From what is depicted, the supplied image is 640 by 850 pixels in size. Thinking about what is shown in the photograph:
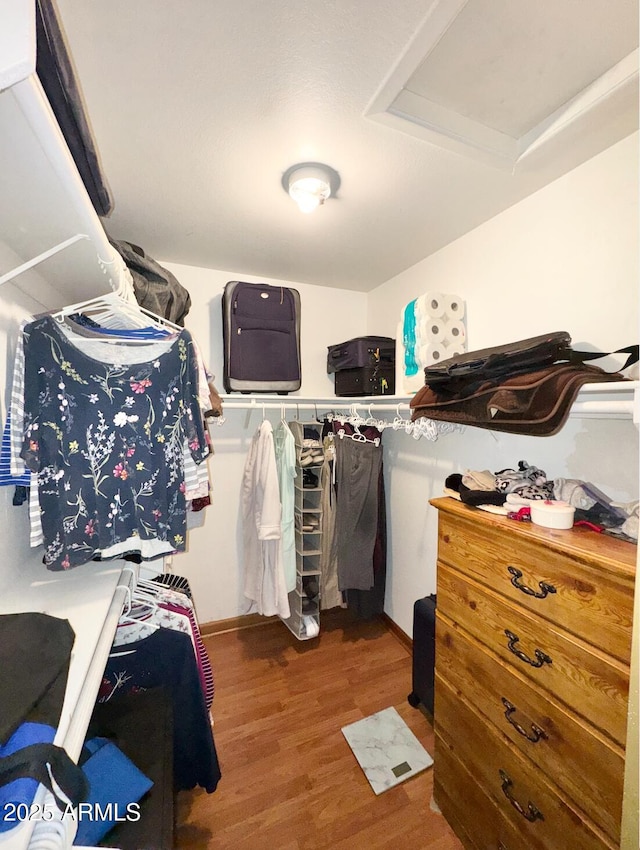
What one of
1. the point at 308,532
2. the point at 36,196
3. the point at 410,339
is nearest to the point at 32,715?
the point at 36,196

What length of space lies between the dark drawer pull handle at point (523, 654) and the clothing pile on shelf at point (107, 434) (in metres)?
1.09

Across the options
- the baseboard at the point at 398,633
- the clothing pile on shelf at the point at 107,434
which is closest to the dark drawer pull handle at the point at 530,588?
the clothing pile on shelf at the point at 107,434

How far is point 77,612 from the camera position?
3.13 ft

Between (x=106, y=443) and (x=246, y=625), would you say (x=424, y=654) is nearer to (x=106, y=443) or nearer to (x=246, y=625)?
(x=246, y=625)

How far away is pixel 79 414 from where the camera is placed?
1116mm

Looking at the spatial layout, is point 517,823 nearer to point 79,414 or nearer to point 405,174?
point 79,414

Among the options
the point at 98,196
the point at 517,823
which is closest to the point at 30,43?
the point at 98,196

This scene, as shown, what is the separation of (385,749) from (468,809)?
1.59 ft

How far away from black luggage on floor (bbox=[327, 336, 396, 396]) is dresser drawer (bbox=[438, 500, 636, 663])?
1171mm

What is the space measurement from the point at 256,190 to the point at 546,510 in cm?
164

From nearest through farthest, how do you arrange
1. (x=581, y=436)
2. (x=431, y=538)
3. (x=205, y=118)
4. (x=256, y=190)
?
(x=205, y=118) → (x=581, y=436) → (x=256, y=190) → (x=431, y=538)

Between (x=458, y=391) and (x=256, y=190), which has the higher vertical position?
(x=256, y=190)

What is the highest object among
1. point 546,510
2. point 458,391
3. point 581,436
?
point 458,391

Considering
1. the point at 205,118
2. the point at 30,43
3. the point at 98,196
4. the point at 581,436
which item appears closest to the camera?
the point at 30,43
